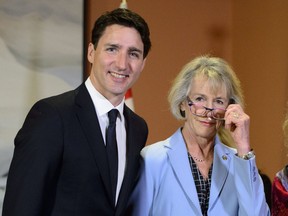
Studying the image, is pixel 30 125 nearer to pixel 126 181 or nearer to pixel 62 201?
pixel 62 201

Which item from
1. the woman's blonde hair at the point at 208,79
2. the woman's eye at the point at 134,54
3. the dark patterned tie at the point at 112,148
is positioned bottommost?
the dark patterned tie at the point at 112,148

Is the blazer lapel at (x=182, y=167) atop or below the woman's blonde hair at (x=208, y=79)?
below

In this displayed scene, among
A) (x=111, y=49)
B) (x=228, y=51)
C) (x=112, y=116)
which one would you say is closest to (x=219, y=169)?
→ (x=112, y=116)

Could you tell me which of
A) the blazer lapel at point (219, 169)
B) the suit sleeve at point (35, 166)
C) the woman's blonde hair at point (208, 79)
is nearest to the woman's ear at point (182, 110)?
the woman's blonde hair at point (208, 79)

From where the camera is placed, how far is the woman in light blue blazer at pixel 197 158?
4.67 feet

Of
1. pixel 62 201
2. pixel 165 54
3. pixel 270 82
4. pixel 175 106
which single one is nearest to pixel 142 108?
pixel 165 54

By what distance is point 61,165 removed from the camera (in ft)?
3.97

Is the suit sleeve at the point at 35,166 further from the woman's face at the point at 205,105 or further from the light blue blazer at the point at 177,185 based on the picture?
the woman's face at the point at 205,105

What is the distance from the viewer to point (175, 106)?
1556mm

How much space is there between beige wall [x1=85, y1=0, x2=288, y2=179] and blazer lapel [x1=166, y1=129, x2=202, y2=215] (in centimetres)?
104

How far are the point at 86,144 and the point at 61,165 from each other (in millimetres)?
92

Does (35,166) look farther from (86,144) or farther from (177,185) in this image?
(177,185)

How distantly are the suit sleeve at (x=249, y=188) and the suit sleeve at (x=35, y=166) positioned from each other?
53 cm

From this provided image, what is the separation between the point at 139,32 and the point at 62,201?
56 cm
